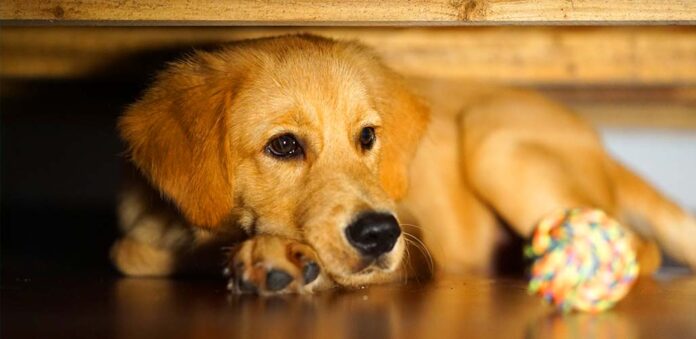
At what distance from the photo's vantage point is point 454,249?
3.57 meters

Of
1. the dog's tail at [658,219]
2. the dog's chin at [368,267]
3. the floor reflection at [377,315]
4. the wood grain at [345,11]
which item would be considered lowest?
the floor reflection at [377,315]

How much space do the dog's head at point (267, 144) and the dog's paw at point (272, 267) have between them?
0.10m

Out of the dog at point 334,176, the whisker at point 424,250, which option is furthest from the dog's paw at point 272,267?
the whisker at point 424,250

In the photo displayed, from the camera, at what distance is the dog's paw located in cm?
241

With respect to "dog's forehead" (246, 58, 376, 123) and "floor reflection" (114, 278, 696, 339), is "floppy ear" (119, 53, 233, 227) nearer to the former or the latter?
"dog's forehead" (246, 58, 376, 123)

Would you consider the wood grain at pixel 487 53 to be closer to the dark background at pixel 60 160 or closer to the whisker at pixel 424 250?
the dark background at pixel 60 160

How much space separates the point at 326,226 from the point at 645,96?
3.30 metres

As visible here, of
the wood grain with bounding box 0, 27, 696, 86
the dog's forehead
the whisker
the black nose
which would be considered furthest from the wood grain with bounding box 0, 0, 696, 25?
the wood grain with bounding box 0, 27, 696, 86

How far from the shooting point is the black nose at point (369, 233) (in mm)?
2531

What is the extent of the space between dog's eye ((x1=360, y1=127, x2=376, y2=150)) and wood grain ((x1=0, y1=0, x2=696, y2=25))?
0.49 metres

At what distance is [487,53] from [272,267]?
232 centimetres

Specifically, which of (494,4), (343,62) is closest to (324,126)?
(343,62)

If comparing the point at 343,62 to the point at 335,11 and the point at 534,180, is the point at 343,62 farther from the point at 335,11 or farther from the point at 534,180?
the point at 534,180

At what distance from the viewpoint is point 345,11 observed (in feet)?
8.18
